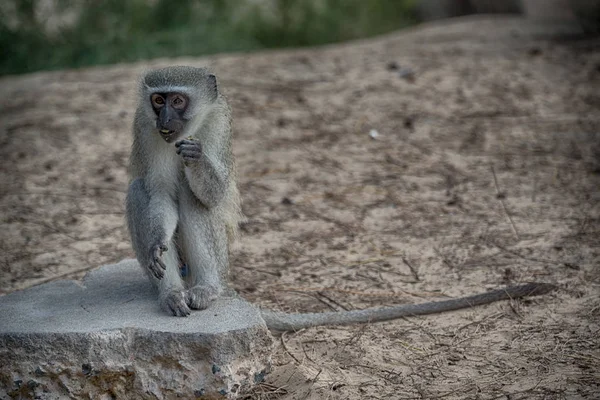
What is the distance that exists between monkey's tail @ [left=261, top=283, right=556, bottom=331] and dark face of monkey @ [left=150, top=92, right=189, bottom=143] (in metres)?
1.14

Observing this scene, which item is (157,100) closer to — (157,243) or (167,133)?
(167,133)

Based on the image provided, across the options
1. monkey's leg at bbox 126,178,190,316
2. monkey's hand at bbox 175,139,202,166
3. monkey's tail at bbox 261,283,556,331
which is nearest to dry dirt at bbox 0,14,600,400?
monkey's tail at bbox 261,283,556,331

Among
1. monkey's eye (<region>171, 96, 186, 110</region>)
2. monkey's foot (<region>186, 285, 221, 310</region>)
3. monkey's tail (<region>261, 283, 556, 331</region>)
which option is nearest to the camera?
monkey's foot (<region>186, 285, 221, 310</region>)

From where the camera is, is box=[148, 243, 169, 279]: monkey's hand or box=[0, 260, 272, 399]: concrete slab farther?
box=[148, 243, 169, 279]: monkey's hand

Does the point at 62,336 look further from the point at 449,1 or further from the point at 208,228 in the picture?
the point at 449,1

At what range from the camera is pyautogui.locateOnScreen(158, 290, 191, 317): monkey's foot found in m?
4.23

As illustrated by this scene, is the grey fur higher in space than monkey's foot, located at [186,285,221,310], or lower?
higher

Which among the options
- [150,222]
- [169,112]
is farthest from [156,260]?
[169,112]

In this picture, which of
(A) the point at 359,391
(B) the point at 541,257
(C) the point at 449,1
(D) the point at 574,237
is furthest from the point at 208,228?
(C) the point at 449,1

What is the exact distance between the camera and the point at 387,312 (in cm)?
484

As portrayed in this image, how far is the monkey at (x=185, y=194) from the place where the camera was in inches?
173

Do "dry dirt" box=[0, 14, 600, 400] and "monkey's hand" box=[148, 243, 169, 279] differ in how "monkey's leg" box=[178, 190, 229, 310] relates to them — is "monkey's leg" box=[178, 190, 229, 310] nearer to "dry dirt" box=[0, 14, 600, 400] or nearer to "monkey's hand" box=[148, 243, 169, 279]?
"monkey's hand" box=[148, 243, 169, 279]

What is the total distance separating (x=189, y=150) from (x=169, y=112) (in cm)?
23

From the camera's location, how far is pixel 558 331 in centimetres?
460
